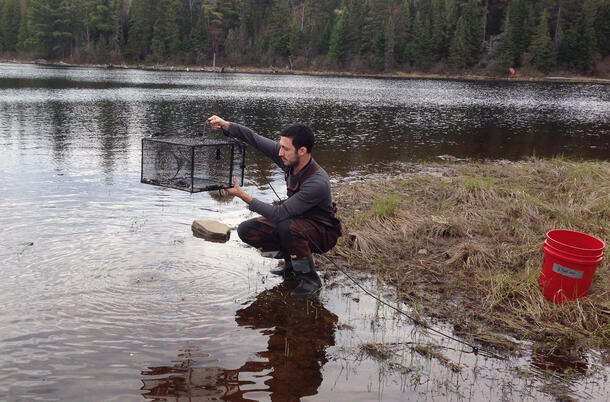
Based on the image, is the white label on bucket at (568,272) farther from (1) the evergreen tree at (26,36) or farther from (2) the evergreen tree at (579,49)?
(1) the evergreen tree at (26,36)

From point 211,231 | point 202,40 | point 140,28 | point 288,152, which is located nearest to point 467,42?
point 202,40

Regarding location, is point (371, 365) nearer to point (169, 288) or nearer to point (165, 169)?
point (169, 288)

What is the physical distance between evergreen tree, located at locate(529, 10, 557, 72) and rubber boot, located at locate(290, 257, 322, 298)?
312ft

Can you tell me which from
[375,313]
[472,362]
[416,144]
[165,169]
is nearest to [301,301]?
[375,313]

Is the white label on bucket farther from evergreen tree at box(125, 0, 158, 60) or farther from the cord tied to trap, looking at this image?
evergreen tree at box(125, 0, 158, 60)

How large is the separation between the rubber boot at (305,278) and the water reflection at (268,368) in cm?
33

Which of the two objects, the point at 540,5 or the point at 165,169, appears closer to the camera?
the point at 165,169

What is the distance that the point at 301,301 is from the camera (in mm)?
5684

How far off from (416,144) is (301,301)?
16571 mm

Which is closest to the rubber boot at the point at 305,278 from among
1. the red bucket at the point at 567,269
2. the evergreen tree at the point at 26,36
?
the red bucket at the point at 567,269

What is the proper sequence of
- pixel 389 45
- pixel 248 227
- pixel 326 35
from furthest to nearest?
pixel 326 35
pixel 389 45
pixel 248 227

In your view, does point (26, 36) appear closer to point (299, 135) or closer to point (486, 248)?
point (299, 135)

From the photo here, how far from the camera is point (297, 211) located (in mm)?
5410

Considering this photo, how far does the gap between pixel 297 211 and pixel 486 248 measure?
2907 millimetres
